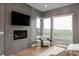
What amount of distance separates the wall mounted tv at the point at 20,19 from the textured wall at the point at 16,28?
0.06 m

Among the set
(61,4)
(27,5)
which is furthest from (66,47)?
(27,5)

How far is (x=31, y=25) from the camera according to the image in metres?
1.58

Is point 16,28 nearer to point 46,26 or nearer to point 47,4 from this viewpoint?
point 46,26

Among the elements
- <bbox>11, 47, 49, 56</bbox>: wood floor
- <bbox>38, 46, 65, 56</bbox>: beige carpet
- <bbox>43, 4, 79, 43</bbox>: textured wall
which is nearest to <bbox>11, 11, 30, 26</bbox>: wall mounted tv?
<bbox>43, 4, 79, 43</bbox>: textured wall

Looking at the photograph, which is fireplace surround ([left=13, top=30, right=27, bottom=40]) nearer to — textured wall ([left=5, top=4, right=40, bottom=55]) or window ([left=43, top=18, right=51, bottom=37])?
textured wall ([left=5, top=4, right=40, bottom=55])

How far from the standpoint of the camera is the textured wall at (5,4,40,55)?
1396 mm

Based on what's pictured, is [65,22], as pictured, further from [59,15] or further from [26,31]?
[26,31]

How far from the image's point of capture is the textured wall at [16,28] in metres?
1.40

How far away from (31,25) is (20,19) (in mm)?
234

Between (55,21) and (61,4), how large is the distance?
0.35 m

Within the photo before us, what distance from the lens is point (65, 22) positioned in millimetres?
1608

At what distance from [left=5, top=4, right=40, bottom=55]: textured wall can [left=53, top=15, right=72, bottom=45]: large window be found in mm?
432

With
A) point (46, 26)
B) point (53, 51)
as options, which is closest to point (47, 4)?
point (46, 26)

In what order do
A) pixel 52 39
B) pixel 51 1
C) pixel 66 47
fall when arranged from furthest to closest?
pixel 52 39, pixel 66 47, pixel 51 1
